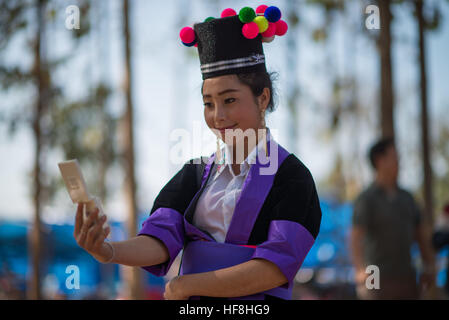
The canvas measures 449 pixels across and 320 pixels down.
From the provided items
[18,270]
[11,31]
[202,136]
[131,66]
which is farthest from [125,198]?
[202,136]

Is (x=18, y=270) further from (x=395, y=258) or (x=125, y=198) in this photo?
(x=395, y=258)

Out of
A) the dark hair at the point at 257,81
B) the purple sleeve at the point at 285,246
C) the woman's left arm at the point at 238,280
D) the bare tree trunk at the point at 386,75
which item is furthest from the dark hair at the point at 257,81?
the bare tree trunk at the point at 386,75

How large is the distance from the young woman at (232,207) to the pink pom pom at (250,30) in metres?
0.02

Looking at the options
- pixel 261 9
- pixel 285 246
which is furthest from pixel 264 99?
pixel 285 246

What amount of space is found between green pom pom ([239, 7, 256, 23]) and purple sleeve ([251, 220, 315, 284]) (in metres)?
0.75

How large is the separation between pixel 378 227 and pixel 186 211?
10.1 ft

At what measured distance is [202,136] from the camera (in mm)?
2303

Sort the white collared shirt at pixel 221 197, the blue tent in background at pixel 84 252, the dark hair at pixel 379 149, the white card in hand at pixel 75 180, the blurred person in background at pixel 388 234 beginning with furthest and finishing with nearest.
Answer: the blue tent in background at pixel 84 252
the dark hair at pixel 379 149
the blurred person in background at pixel 388 234
the white collared shirt at pixel 221 197
the white card in hand at pixel 75 180

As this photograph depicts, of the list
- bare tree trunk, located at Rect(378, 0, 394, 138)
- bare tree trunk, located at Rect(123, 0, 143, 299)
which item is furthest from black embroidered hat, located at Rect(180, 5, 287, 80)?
bare tree trunk, located at Rect(123, 0, 143, 299)

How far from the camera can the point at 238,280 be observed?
5.88ft

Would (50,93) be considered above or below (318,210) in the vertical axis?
above

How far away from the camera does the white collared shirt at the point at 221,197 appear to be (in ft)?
6.44

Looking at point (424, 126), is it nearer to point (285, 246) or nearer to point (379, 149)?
point (379, 149)

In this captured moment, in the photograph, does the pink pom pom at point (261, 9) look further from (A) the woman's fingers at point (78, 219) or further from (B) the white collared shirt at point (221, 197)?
(A) the woman's fingers at point (78, 219)
